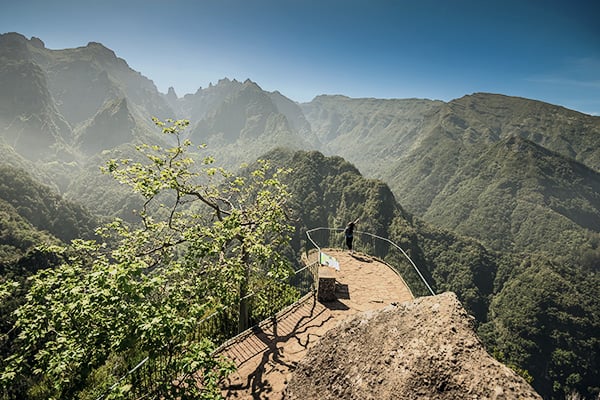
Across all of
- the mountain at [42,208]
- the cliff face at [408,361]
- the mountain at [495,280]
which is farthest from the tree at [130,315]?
the mountain at [42,208]

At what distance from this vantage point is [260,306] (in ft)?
47.9

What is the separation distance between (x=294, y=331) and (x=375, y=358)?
5.84m

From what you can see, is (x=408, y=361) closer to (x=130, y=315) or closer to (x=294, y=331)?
(x=130, y=315)

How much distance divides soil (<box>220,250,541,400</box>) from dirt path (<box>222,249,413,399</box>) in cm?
4

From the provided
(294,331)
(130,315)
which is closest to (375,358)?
(294,331)

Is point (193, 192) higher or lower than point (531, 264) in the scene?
higher

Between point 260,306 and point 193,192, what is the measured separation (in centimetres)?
655

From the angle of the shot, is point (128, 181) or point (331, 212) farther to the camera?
point (331, 212)

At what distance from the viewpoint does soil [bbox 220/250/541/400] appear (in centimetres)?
540

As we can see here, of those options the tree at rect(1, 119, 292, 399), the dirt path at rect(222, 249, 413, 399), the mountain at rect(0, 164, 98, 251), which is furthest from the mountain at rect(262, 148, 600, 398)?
the mountain at rect(0, 164, 98, 251)

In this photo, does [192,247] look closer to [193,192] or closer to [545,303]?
[193,192]

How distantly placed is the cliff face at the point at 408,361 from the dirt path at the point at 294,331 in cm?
141

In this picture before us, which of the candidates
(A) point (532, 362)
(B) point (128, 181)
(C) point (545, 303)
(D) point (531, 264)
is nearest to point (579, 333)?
(C) point (545, 303)

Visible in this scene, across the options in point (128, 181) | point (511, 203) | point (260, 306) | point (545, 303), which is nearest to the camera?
point (128, 181)
